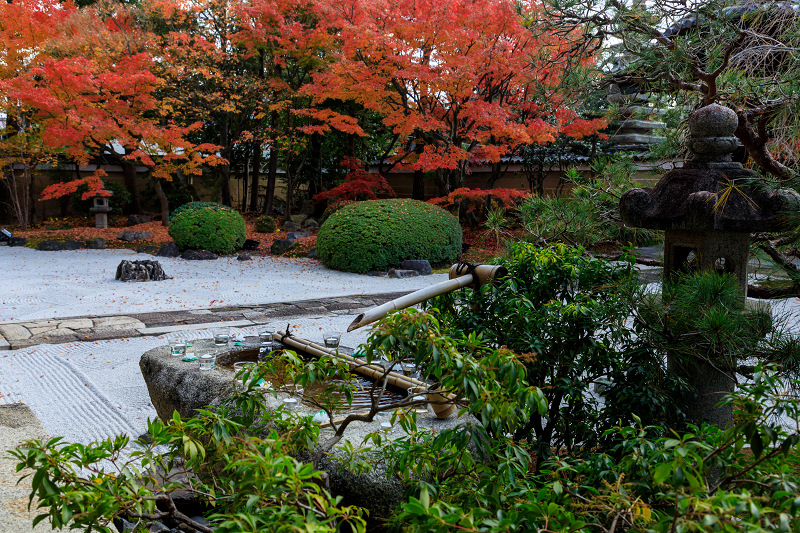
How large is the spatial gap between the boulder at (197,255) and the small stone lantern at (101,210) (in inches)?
201

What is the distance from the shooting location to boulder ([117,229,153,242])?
14.4 metres

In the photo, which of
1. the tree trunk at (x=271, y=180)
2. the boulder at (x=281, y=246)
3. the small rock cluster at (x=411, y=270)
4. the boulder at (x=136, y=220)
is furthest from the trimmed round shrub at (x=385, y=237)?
the boulder at (x=136, y=220)

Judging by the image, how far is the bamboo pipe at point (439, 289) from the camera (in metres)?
2.03

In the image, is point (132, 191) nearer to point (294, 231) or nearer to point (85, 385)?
point (294, 231)

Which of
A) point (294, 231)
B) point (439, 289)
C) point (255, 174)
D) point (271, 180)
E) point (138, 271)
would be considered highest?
point (255, 174)

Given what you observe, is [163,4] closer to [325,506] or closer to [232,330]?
[232,330]

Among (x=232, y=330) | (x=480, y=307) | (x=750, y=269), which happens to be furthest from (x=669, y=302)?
(x=232, y=330)

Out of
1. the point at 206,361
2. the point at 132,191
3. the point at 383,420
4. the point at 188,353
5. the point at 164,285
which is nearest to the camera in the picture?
the point at 383,420

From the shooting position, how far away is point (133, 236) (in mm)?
14516

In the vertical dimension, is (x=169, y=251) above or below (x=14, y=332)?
above

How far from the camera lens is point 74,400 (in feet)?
14.1

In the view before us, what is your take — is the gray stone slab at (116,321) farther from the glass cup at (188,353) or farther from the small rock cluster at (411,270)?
the small rock cluster at (411,270)

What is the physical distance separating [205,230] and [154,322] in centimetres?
619

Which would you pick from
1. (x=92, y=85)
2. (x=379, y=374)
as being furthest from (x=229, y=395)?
(x=92, y=85)
